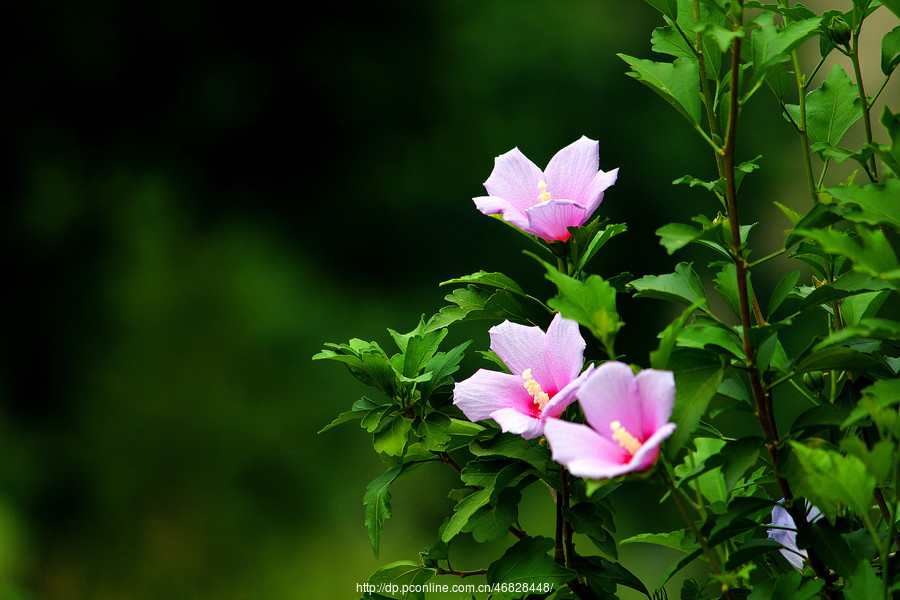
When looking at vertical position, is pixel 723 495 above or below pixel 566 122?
below

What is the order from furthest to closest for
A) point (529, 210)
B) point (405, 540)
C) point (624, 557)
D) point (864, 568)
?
point (405, 540) → point (624, 557) → point (529, 210) → point (864, 568)

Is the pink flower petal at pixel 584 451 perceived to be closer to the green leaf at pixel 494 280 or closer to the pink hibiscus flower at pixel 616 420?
the pink hibiscus flower at pixel 616 420

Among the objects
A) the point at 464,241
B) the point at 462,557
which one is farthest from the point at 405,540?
the point at 464,241

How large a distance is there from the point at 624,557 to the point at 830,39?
1.21 metres

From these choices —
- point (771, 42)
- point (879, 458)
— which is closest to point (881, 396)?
point (879, 458)

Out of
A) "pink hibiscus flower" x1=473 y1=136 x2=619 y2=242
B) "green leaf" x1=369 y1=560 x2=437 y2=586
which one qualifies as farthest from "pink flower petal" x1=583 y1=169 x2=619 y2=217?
"green leaf" x1=369 y1=560 x2=437 y2=586

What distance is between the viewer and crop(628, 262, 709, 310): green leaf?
1.15ft

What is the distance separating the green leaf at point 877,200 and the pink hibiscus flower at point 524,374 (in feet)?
0.38

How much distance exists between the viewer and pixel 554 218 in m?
0.39

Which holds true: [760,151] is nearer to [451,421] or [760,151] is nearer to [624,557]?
[624,557]

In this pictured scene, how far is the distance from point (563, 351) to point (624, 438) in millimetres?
95

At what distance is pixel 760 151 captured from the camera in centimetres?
172

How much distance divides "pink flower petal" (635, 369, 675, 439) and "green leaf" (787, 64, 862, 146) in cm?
24

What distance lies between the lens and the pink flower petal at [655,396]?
0.27 m
